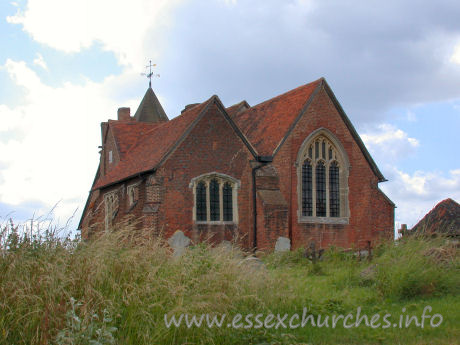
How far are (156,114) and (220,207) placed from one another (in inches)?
867

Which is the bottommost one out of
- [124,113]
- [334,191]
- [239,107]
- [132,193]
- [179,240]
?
[179,240]

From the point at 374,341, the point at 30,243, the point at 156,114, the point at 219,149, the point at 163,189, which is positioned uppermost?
the point at 156,114

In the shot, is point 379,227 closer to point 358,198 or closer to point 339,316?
point 358,198

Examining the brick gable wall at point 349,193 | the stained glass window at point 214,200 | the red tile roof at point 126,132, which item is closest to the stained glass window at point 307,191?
the brick gable wall at point 349,193

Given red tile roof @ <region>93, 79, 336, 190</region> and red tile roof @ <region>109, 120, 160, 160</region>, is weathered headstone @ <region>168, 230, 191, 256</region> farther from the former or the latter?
red tile roof @ <region>109, 120, 160, 160</region>

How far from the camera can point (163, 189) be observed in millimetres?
23969

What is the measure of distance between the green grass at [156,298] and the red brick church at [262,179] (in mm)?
11626

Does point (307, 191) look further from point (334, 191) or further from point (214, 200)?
point (214, 200)

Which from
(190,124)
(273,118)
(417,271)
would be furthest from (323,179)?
(417,271)

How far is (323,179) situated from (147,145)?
8.68 metres

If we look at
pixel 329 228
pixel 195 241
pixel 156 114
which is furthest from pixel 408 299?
pixel 156 114

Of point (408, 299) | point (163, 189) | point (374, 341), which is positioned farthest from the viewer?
point (163, 189)

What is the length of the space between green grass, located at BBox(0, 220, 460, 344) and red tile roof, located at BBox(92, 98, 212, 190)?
12.9 meters

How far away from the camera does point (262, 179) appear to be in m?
25.7
